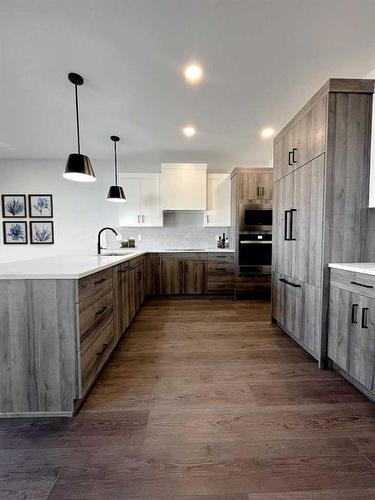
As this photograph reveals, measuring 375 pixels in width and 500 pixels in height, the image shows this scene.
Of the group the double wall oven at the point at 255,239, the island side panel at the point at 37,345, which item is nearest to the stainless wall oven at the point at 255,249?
the double wall oven at the point at 255,239

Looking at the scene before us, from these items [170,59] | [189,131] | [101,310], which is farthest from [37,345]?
[189,131]

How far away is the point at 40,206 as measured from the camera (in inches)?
190

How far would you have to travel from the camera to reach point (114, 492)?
1045mm

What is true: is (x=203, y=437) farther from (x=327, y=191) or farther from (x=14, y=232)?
(x=14, y=232)

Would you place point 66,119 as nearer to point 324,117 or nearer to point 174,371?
point 324,117

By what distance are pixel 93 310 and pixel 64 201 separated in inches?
156

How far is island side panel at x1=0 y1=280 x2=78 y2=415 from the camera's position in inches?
55.8

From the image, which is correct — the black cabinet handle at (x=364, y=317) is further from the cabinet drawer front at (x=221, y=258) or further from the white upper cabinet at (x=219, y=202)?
the white upper cabinet at (x=219, y=202)

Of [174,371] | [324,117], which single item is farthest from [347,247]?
[174,371]

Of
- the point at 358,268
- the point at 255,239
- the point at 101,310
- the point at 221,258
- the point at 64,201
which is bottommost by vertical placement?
the point at 101,310

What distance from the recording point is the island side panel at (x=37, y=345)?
1418 mm

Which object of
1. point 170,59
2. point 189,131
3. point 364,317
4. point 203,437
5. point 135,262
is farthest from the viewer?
point 189,131

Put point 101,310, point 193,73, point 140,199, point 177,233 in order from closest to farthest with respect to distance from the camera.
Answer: point 101,310, point 193,73, point 140,199, point 177,233

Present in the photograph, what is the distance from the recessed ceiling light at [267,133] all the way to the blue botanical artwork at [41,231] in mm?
4423
